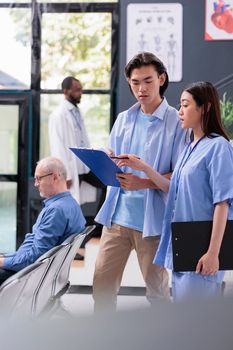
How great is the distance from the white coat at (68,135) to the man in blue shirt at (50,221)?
2.27 m

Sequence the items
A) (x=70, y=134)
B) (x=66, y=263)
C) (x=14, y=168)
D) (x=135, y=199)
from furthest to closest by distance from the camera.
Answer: (x=14, y=168), (x=70, y=134), (x=66, y=263), (x=135, y=199)

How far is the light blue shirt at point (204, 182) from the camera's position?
2.08 meters

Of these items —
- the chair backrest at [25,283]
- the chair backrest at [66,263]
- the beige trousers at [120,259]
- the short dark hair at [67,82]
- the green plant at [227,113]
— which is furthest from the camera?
the short dark hair at [67,82]

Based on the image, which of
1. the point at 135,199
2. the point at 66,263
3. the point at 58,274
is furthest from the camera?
the point at 66,263

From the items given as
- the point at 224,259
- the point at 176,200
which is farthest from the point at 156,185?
the point at 224,259

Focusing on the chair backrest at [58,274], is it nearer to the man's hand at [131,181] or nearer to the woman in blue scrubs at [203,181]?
the man's hand at [131,181]

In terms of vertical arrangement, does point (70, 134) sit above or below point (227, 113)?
below

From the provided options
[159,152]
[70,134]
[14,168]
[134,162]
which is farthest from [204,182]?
[14,168]

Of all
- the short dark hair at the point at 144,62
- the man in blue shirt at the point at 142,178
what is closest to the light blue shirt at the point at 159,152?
the man in blue shirt at the point at 142,178

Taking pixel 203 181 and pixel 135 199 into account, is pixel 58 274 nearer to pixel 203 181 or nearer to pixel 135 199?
pixel 135 199

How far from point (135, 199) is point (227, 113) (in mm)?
2938

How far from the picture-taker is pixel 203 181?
2121mm

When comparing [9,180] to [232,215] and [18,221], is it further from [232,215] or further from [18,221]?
[232,215]

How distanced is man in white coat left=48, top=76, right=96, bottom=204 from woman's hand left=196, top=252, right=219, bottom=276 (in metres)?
3.34
